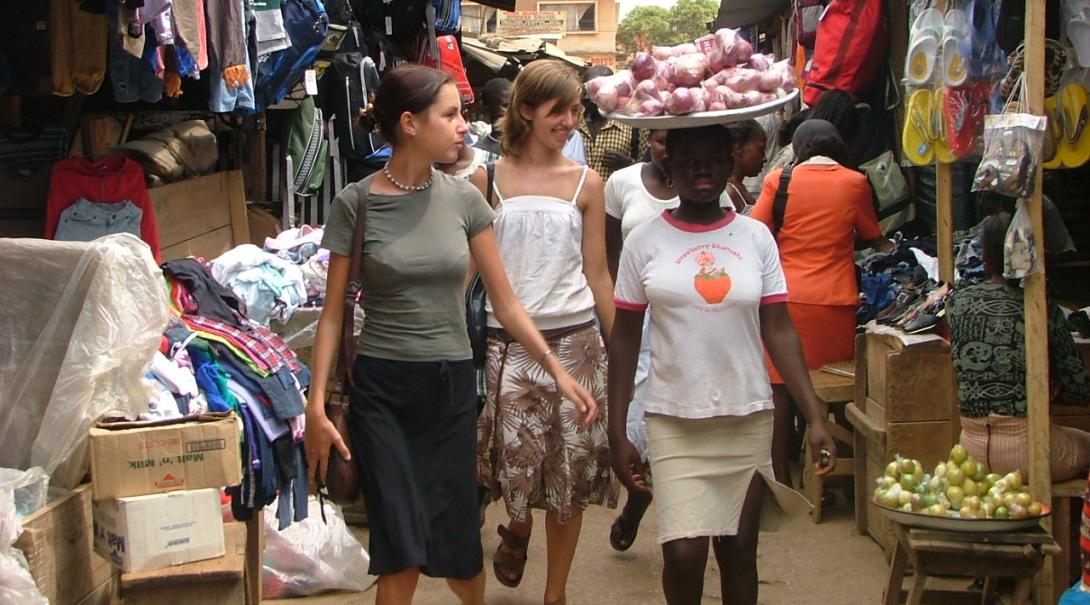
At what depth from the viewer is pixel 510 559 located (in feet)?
16.6

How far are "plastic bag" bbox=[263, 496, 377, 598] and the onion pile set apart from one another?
2430 mm

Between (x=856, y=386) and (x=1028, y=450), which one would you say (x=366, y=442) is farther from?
(x=856, y=386)

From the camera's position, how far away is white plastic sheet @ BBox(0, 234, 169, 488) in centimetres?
428

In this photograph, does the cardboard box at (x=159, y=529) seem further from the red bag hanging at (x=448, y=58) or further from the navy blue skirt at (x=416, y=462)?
the red bag hanging at (x=448, y=58)

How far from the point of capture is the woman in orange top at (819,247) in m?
6.23

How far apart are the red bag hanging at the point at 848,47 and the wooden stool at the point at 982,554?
5485 mm

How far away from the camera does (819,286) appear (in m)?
6.22

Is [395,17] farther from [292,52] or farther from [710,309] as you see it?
[710,309]

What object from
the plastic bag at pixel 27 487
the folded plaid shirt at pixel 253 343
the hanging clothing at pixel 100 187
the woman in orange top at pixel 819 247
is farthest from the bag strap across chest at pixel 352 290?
the hanging clothing at pixel 100 187

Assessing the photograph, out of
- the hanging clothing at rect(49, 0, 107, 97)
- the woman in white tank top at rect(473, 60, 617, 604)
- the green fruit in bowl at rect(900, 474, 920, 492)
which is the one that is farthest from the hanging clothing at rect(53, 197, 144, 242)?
the green fruit in bowl at rect(900, 474, 920, 492)

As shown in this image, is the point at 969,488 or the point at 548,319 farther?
the point at 548,319

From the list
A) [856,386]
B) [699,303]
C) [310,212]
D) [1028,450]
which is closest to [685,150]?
[699,303]

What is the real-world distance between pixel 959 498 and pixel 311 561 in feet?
8.85

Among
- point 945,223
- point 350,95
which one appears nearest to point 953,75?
point 945,223
